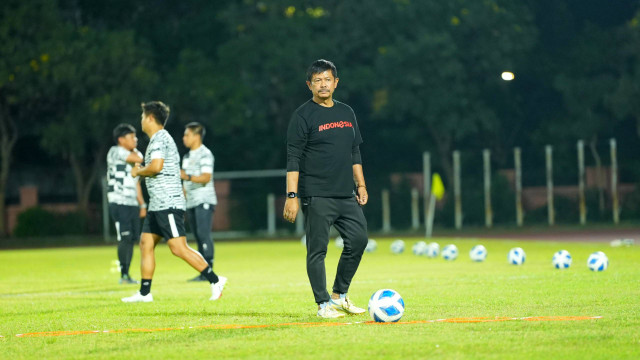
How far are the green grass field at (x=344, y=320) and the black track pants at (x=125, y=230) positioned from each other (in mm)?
395

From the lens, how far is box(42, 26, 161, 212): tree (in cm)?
3725

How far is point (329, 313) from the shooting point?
896 centimetres

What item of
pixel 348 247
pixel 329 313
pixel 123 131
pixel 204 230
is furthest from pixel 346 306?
pixel 123 131

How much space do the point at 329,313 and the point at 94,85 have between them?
3051 cm

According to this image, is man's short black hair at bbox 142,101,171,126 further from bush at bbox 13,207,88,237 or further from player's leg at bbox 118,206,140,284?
bush at bbox 13,207,88,237

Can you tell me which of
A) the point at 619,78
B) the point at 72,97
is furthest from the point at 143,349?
the point at 619,78

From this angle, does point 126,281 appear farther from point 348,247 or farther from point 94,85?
point 94,85

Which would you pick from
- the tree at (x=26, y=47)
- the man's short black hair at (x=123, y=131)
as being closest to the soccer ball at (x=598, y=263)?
the man's short black hair at (x=123, y=131)

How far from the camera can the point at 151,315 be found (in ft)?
31.8

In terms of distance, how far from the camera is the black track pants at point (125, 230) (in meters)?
14.9

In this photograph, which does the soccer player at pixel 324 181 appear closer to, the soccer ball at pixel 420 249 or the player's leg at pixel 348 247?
the player's leg at pixel 348 247

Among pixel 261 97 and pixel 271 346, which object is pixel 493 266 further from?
pixel 261 97

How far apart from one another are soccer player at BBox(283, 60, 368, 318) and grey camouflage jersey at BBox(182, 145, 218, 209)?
206 inches

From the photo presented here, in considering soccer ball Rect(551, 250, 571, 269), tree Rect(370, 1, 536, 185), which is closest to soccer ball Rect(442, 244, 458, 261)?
soccer ball Rect(551, 250, 571, 269)
